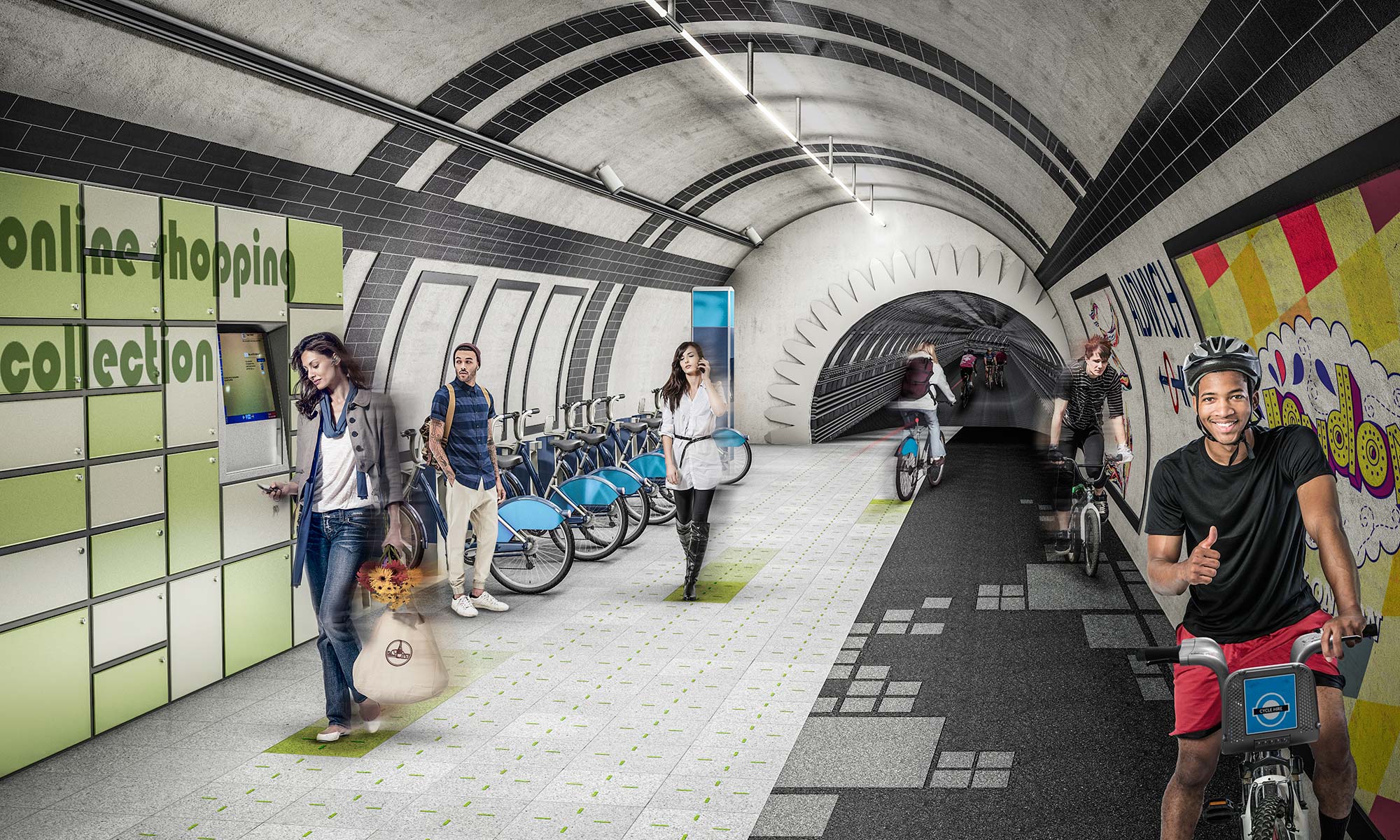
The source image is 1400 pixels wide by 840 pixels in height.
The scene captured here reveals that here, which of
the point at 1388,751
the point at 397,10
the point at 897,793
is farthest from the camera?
the point at 397,10

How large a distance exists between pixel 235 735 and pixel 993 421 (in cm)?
2189

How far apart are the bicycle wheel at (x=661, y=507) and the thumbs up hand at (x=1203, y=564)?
780cm

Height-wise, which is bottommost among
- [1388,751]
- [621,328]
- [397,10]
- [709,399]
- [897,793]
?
[897,793]

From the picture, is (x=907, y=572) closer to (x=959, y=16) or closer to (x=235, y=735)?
(x=959, y=16)

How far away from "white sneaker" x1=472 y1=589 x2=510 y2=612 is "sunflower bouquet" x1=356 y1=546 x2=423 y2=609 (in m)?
2.39

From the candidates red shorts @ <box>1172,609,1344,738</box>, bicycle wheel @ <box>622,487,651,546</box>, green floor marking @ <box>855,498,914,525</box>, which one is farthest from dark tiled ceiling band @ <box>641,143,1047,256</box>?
red shorts @ <box>1172,609,1344,738</box>

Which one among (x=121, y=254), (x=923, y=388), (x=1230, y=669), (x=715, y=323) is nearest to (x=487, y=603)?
(x=121, y=254)

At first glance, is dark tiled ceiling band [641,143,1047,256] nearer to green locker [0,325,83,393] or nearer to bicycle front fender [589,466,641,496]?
bicycle front fender [589,466,641,496]

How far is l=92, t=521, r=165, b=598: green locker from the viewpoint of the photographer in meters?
5.05

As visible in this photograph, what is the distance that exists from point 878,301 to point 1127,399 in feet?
31.9

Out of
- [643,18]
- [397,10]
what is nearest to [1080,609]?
[643,18]

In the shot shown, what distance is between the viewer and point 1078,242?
918 cm

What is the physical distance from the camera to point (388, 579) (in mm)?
4820

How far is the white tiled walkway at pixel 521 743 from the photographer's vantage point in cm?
408
